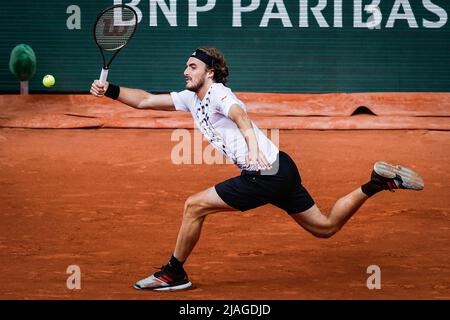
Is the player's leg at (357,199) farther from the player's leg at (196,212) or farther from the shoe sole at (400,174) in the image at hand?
the player's leg at (196,212)

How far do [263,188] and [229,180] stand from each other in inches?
9.5

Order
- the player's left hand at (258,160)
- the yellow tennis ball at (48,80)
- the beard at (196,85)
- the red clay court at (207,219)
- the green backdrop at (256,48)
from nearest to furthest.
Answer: the player's left hand at (258,160) → the beard at (196,85) → the red clay court at (207,219) → the yellow tennis ball at (48,80) → the green backdrop at (256,48)

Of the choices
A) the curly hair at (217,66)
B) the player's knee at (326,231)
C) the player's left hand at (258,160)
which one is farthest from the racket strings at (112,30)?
the player's knee at (326,231)

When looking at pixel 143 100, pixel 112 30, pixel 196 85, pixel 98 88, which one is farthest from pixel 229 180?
pixel 112 30

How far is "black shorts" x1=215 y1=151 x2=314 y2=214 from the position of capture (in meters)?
6.25

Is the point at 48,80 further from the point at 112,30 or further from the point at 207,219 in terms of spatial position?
the point at 112,30

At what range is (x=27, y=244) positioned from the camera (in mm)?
7793

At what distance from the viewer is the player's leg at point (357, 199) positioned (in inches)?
257

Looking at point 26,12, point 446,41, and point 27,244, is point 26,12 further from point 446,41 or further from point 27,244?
point 27,244

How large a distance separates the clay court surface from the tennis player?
35 centimetres

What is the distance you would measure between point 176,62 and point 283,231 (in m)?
8.61

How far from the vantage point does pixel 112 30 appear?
7094 millimetres

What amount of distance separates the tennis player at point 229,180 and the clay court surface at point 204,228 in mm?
347

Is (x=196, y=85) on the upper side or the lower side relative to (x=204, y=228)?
upper
